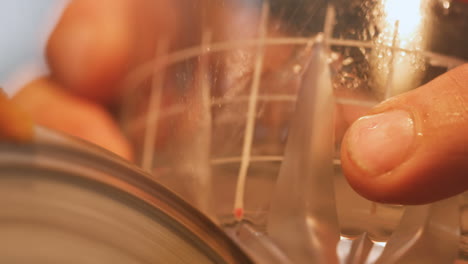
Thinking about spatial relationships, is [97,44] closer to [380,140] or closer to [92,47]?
[92,47]

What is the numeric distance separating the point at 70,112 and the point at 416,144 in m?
0.33

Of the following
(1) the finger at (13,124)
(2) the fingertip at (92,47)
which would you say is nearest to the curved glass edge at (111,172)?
(1) the finger at (13,124)

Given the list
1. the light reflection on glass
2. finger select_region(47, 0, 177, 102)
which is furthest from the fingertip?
the light reflection on glass

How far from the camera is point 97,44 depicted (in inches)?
19.0

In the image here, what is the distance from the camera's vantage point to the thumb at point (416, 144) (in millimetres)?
212

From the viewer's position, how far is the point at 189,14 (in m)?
0.29

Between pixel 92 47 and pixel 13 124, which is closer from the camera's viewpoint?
pixel 13 124

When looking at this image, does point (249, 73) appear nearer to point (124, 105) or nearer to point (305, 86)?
→ point (305, 86)

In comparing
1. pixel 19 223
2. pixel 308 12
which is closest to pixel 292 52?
pixel 308 12

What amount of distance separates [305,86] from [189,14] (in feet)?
0.29

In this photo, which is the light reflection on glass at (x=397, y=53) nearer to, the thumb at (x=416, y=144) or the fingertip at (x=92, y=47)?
the thumb at (x=416, y=144)

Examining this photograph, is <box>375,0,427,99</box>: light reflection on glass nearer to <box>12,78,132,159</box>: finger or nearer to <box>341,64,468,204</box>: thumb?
<box>341,64,468,204</box>: thumb

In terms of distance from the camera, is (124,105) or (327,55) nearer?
(327,55)

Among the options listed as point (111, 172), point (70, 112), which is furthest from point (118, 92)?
point (111, 172)
